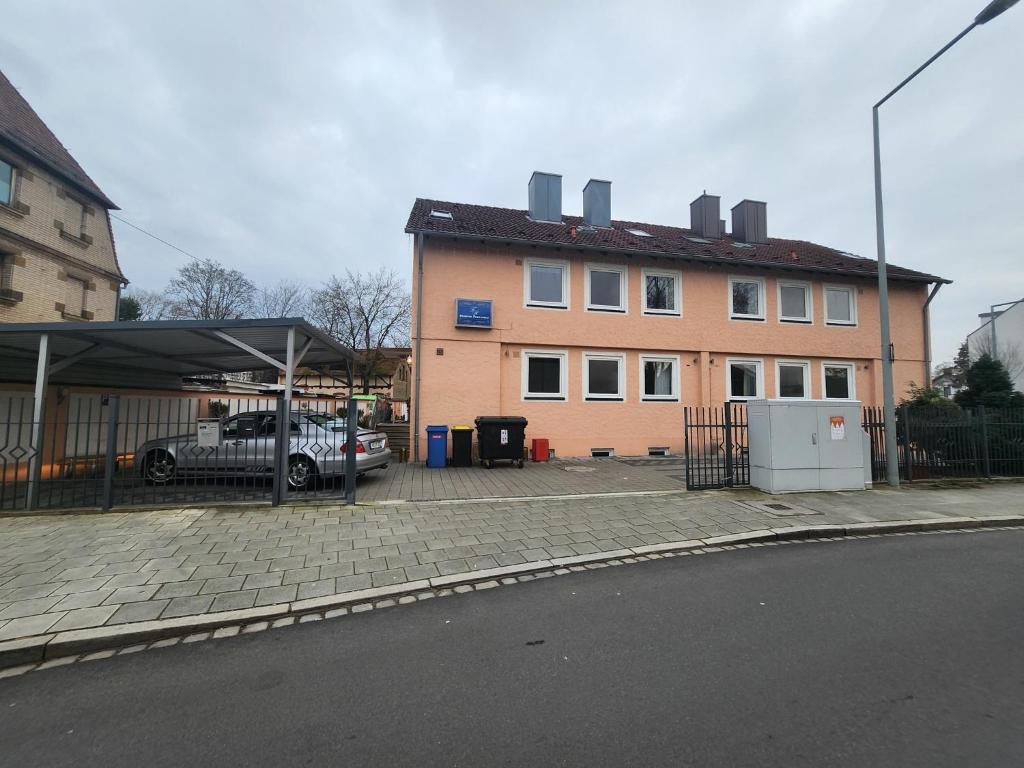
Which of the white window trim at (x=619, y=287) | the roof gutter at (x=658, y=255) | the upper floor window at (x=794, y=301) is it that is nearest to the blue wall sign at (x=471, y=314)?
the roof gutter at (x=658, y=255)

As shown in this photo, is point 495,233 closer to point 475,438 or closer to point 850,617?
point 475,438

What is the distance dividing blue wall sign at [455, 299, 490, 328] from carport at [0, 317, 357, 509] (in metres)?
3.20

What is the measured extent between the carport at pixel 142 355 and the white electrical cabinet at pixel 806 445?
706cm

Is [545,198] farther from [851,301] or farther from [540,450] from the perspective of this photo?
[851,301]

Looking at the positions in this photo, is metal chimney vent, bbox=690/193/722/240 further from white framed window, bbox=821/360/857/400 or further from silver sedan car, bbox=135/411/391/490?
silver sedan car, bbox=135/411/391/490

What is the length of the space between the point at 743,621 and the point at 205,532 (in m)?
6.05

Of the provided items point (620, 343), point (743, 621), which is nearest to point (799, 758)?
point (743, 621)

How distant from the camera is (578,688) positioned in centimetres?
280

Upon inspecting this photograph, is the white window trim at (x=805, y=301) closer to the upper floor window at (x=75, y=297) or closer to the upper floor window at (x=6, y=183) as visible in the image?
the upper floor window at (x=75, y=297)

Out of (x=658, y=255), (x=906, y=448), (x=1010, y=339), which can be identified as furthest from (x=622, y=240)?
(x=1010, y=339)

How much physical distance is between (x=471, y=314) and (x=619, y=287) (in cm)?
474

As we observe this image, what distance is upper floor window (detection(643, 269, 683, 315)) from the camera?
48.3ft

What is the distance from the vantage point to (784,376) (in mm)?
15656

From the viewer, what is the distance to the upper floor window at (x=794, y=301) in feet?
51.6
